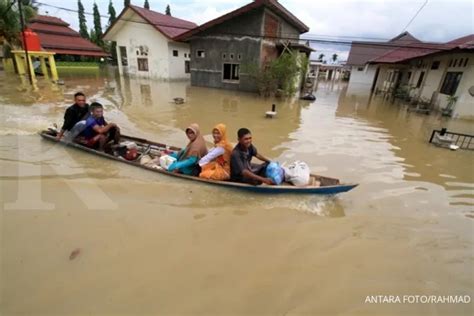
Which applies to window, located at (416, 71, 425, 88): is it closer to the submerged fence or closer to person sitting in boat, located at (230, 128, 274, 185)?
the submerged fence

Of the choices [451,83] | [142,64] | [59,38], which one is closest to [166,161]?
[451,83]

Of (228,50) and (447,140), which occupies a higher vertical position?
(228,50)

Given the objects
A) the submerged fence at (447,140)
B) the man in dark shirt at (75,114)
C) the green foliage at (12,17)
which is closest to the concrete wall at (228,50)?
the green foliage at (12,17)

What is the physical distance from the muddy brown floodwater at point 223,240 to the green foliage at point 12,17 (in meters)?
14.6

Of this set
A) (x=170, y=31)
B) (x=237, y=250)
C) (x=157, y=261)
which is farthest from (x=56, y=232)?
(x=170, y=31)

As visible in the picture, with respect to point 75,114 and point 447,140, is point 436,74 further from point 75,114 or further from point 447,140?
point 75,114

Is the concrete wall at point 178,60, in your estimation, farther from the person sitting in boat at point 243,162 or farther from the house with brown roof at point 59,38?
the person sitting in boat at point 243,162

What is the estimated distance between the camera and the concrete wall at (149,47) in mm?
20875

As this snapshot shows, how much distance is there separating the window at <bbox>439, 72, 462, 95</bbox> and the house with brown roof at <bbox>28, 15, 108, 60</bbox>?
1153 inches

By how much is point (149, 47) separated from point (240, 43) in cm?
951

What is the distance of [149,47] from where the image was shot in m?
21.6

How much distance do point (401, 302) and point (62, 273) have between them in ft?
11.9

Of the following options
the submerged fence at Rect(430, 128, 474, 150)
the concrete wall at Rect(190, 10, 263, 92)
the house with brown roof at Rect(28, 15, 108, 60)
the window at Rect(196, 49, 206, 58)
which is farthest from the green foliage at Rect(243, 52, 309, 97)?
the house with brown roof at Rect(28, 15, 108, 60)

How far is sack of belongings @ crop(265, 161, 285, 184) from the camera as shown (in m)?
4.27
